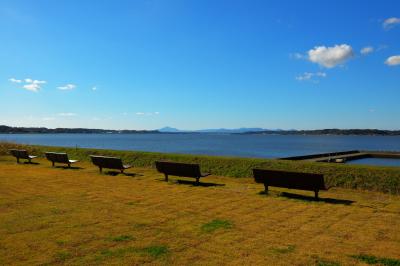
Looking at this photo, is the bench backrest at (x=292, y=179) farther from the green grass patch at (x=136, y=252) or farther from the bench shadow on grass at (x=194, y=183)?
the green grass patch at (x=136, y=252)

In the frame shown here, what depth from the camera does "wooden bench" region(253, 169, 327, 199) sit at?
393 inches

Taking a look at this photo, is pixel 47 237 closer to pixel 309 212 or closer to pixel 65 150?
pixel 309 212

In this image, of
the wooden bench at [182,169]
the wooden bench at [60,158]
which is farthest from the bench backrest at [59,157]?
the wooden bench at [182,169]

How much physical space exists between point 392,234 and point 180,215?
412 cm

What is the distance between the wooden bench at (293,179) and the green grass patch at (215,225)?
3.66 meters

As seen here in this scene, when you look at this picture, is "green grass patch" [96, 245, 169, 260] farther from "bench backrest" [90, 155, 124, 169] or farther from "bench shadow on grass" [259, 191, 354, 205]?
"bench backrest" [90, 155, 124, 169]

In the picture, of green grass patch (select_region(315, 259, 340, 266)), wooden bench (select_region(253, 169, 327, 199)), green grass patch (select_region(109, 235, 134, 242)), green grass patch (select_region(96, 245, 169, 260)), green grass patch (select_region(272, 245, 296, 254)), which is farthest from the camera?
wooden bench (select_region(253, 169, 327, 199))

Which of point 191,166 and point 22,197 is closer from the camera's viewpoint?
point 22,197

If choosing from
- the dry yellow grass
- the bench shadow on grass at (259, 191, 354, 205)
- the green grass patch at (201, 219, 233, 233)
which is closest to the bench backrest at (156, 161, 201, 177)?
the dry yellow grass

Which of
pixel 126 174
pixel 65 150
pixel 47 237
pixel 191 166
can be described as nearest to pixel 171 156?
pixel 126 174

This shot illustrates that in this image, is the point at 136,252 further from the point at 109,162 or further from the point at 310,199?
the point at 109,162

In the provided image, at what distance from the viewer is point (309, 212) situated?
27.5 ft

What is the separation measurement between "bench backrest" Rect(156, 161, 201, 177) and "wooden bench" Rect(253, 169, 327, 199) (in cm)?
244

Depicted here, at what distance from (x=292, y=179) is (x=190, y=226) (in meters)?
4.49
